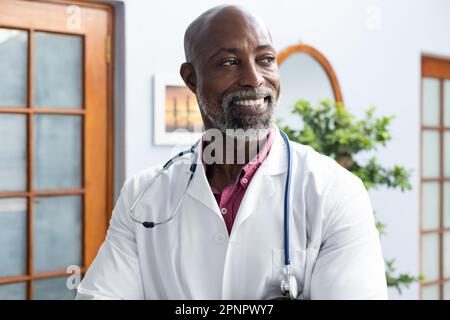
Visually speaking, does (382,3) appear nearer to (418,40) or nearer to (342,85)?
(418,40)

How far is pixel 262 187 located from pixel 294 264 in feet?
0.47

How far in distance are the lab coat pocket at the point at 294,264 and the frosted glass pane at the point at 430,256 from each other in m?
2.92

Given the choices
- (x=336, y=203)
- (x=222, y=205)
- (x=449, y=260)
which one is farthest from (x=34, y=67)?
(x=449, y=260)

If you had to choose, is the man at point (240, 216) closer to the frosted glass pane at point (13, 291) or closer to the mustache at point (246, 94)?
the mustache at point (246, 94)

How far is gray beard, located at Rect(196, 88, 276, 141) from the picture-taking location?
89 cm

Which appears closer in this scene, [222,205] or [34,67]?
[222,205]

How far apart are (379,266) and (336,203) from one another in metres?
0.11

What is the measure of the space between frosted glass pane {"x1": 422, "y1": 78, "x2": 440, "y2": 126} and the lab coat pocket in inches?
114

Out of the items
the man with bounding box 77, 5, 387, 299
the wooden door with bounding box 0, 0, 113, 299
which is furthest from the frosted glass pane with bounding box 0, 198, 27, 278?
the man with bounding box 77, 5, 387, 299

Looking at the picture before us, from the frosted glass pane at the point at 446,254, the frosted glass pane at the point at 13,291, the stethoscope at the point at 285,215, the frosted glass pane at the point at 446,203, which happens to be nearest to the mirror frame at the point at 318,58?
the frosted glass pane at the point at 446,203

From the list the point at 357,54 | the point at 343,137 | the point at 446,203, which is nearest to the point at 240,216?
the point at 343,137

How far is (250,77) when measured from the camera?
2.88 feet

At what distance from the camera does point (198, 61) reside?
931mm

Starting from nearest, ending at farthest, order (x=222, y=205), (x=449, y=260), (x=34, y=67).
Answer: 1. (x=222, y=205)
2. (x=34, y=67)
3. (x=449, y=260)
